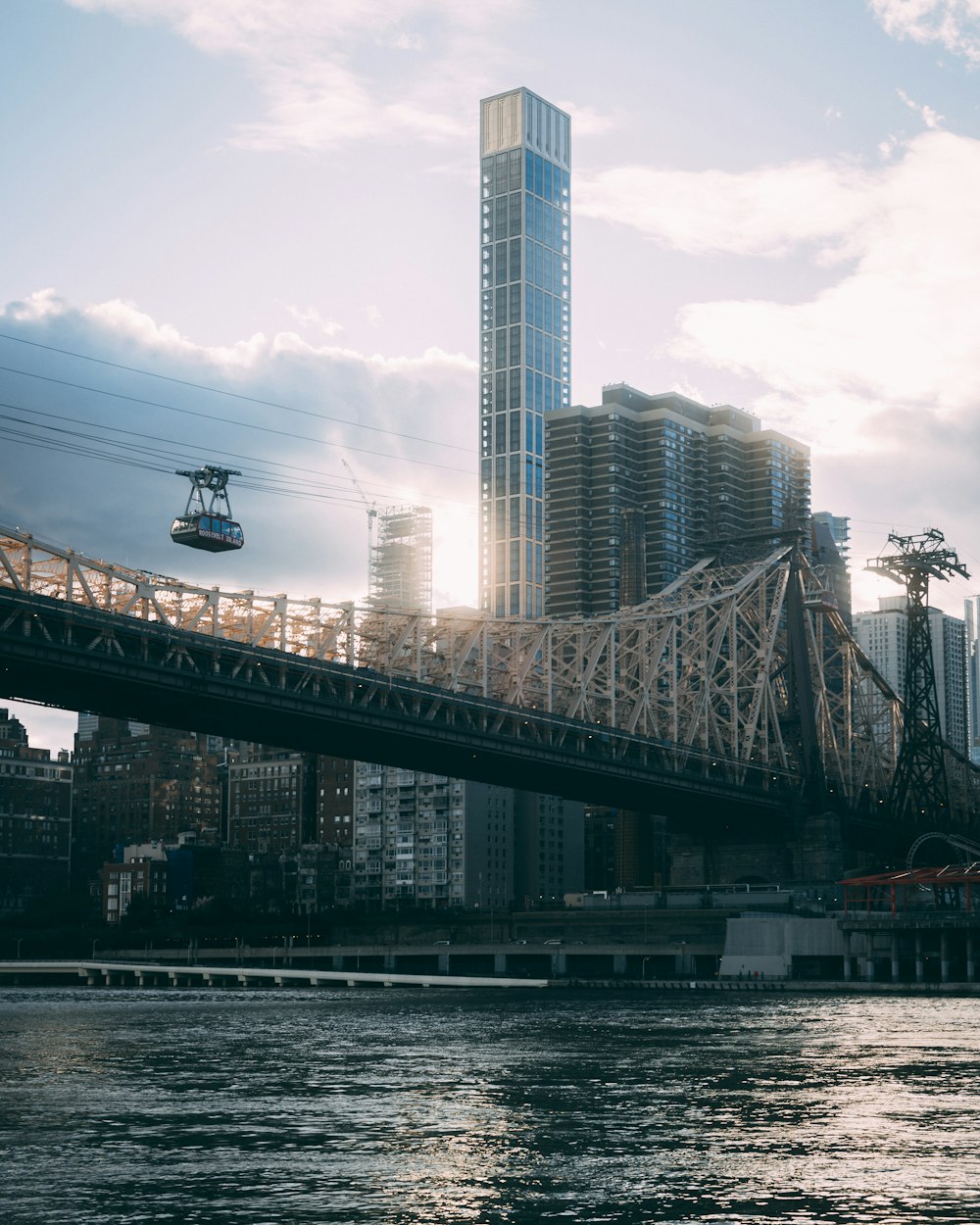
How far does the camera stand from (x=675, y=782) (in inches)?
6796

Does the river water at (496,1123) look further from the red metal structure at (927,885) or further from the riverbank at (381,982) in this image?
the red metal structure at (927,885)

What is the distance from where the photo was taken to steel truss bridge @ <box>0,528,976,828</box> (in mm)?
122875

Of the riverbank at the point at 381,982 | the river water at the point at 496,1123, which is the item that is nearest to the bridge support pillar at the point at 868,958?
the riverbank at the point at 381,982

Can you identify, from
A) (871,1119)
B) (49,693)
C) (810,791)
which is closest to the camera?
(871,1119)

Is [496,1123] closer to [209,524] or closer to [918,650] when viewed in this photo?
[209,524]

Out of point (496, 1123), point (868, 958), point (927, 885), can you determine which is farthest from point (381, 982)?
point (496, 1123)

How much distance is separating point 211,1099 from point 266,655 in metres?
75.9

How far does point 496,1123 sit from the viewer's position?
51406 millimetres

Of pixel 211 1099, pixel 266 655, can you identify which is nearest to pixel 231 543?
pixel 266 655

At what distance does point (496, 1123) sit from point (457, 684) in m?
106

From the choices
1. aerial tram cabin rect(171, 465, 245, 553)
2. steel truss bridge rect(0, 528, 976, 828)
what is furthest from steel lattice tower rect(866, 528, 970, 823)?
aerial tram cabin rect(171, 465, 245, 553)

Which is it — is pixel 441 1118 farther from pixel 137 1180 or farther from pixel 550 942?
pixel 550 942

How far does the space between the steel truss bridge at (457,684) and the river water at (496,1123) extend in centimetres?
3412

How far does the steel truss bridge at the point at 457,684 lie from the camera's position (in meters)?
123
